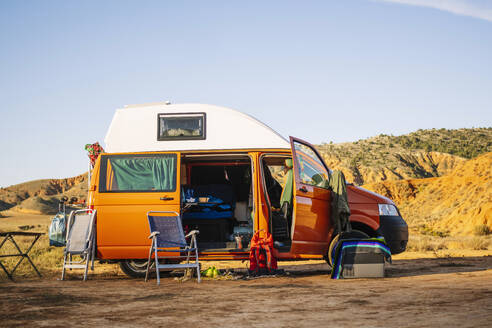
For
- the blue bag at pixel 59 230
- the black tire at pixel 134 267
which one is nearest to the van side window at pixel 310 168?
the black tire at pixel 134 267

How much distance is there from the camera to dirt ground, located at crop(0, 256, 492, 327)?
4734mm

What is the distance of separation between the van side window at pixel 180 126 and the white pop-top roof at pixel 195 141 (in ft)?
0.21

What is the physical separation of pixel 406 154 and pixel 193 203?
5416 cm

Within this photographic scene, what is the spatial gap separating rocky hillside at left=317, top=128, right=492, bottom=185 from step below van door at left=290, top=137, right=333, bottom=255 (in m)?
45.2

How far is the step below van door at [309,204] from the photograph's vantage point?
8.80 metres

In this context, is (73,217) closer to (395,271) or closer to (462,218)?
(395,271)

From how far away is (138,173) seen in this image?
9.09 meters

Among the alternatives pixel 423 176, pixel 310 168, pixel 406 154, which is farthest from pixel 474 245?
pixel 406 154

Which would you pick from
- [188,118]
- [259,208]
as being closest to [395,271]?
[259,208]

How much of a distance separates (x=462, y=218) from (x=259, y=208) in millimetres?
21166

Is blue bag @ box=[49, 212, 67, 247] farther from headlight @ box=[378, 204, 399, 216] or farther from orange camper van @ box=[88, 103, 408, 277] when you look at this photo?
headlight @ box=[378, 204, 399, 216]

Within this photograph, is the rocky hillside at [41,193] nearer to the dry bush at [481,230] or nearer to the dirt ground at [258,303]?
the dry bush at [481,230]

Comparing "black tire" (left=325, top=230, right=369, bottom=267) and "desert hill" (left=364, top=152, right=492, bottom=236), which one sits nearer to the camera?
"black tire" (left=325, top=230, right=369, bottom=267)

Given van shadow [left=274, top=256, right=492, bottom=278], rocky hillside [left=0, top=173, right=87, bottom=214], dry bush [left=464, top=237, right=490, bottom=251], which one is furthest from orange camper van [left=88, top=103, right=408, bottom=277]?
rocky hillside [left=0, top=173, right=87, bottom=214]
